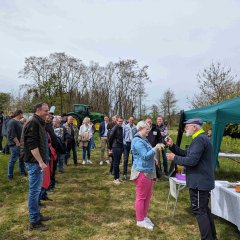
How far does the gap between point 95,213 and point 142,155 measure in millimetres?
1551

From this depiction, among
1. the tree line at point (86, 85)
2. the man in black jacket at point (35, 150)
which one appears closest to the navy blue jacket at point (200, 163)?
the man in black jacket at point (35, 150)

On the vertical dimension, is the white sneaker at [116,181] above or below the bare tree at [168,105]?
below

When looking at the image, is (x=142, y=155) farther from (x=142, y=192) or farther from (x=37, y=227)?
(x=37, y=227)

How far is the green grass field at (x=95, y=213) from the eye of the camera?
432cm

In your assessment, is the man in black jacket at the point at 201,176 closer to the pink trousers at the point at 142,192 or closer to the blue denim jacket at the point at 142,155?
the blue denim jacket at the point at 142,155

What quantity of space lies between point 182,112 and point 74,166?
12.1ft

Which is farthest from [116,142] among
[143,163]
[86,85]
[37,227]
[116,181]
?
[86,85]

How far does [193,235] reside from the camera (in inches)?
172

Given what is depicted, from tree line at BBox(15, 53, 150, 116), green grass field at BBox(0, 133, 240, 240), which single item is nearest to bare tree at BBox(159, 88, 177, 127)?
tree line at BBox(15, 53, 150, 116)

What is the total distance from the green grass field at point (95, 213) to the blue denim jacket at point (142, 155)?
911mm

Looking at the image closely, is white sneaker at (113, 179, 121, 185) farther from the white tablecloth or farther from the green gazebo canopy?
the white tablecloth

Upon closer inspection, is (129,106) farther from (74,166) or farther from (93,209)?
(93,209)

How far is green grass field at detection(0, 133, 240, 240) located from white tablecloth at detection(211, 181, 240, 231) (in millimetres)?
203

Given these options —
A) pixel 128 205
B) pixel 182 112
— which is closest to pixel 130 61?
pixel 182 112
